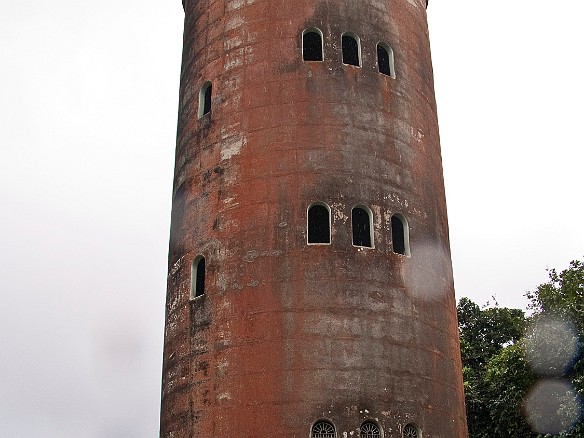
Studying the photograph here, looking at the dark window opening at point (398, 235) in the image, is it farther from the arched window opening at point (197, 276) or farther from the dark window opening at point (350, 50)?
the arched window opening at point (197, 276)

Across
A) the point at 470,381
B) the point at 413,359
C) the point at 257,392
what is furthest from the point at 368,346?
the point at 470,381

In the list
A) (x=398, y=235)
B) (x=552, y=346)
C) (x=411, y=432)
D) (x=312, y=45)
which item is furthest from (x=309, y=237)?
(x=552, y=346)

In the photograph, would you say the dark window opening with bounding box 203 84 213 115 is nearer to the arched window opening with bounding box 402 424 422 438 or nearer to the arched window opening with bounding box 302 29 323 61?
the arched window opening with bounding box 302 29 323 61

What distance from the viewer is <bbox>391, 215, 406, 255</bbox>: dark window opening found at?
16.2 meters

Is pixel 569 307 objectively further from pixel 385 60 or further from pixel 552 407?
pixel 385 60

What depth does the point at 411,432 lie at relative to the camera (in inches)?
579

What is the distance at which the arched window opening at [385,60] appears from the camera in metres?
18.0

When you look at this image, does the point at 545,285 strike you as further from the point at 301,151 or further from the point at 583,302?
the point at 301,151

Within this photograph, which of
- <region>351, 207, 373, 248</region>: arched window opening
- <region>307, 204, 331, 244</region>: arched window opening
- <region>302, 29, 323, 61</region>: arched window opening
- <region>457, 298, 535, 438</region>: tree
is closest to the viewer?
<region>307, 204, 331, 244</region>: arched window opening

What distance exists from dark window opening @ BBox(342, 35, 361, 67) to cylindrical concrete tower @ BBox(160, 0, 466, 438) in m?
0.03

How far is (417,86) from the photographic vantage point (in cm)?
1853

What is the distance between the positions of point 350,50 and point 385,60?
Result: 99cm

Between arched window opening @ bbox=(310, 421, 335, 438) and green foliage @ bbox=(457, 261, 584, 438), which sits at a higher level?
green foliage @ bbox=(457, 261, 584, 438)

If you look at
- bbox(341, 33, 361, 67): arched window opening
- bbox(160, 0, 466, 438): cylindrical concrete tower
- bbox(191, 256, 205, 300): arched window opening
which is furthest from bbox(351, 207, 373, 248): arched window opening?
bbox(341, 33, 361, 67): arched window opening
